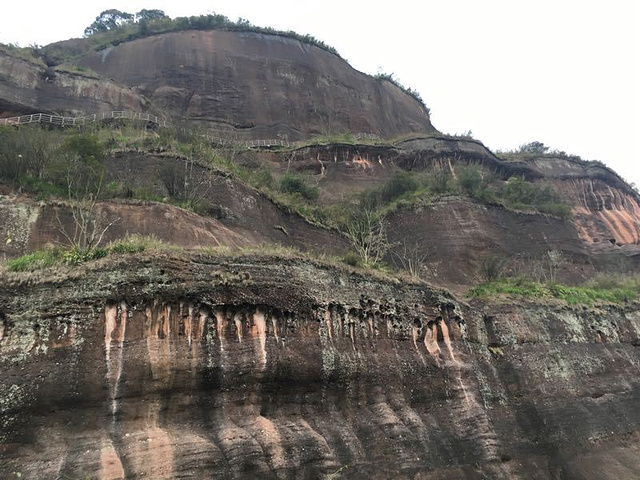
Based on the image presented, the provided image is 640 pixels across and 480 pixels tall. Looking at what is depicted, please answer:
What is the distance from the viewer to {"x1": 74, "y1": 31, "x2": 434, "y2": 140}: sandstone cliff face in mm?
40312

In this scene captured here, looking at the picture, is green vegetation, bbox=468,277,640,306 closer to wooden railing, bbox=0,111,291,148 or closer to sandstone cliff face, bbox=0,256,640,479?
sandstone cliff face, bbox=0,256,640,479

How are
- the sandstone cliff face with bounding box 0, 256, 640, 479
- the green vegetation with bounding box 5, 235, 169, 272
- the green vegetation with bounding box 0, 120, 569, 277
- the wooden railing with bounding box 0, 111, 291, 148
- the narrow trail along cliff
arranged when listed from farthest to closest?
the wooden railing with bounding box 0, 111, 291, 148
the green vegetation with bounding box 0, 120, 569, 277
the green vegetation with bounding box 5, 235, 169, 272
the narrow trail along cliff
the sandstone cliff face with bounding box 0, 256, 640, 479

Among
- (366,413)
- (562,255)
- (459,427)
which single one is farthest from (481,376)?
(562,255)

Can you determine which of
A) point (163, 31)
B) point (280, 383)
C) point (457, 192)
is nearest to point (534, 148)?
point (457, 192)

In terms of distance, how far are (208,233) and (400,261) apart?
1163 cm

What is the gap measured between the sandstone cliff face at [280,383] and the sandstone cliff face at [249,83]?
26.7m

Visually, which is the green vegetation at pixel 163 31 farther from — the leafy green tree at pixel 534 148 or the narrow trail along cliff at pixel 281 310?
the leafy green tree at pixel 534 148

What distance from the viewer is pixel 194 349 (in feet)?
38.6

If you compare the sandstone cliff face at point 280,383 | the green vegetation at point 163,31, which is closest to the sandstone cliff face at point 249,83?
the green vegetation at point 163,31

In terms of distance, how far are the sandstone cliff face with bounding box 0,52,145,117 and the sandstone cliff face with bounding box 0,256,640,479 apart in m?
24.0

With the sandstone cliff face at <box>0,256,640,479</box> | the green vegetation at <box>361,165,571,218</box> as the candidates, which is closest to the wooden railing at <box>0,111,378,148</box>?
the green vegetation at <box>361,165,571,218</box>

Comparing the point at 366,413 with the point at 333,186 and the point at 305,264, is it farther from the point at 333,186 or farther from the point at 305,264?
the point at 333,186

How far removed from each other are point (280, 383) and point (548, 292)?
14726 mm

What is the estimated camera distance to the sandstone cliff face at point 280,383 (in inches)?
402
